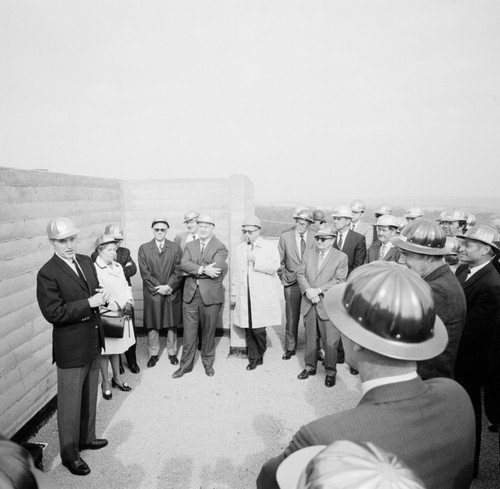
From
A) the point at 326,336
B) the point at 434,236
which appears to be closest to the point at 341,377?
the point at 326,336

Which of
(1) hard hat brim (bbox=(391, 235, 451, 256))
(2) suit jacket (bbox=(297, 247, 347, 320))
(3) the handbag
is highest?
(1) hard hat brim (bbox=(391, 235, 451, 256))

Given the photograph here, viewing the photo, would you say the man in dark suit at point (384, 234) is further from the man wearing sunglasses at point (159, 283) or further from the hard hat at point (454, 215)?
the man wearing sunglasses at point (159, 283)

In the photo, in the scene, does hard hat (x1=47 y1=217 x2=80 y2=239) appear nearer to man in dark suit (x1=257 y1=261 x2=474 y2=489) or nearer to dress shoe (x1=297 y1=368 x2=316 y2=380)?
man in dark suit (x1=257 y1=261 x2=474 y2=489)

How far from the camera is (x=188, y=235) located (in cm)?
582

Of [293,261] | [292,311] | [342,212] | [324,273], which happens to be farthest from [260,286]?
[342,212]

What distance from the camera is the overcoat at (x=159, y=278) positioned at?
5.08m

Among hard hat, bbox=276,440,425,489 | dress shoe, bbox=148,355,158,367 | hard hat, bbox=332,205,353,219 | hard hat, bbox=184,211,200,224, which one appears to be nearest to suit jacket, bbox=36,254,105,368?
dress shoe, bbox=148,355,158,367

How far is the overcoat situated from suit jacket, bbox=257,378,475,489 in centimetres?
426

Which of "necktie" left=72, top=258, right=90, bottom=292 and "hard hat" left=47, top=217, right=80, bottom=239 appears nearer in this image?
"hard hat" left=47, top=217, right=80, bottom=239

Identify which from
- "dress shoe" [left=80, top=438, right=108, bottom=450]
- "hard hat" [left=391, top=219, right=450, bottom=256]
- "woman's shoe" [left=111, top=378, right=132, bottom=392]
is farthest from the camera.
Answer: "woman's shoe" [left=111, top=378, right=132, bottom=392]

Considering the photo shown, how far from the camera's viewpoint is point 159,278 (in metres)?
5.10

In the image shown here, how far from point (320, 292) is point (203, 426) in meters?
2.30

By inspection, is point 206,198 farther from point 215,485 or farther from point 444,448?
point 444,448

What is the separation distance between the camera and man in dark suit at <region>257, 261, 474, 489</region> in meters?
1.02
